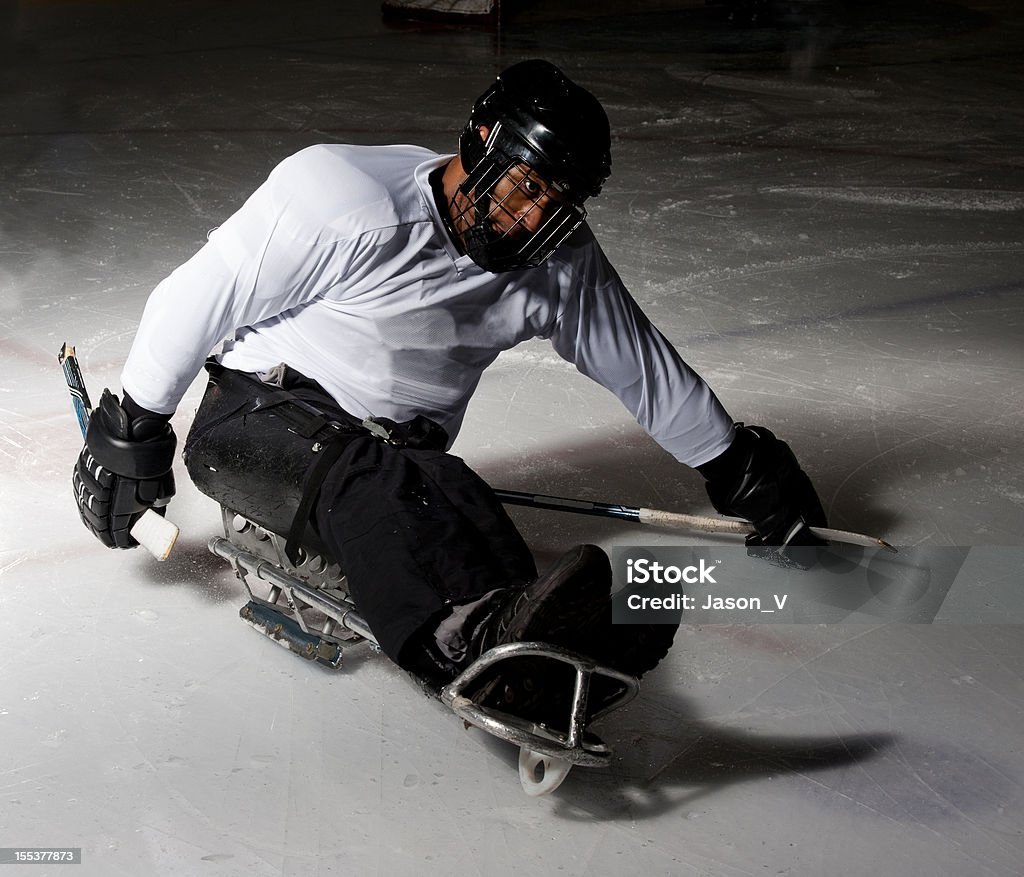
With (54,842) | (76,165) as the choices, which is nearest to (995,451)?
(54,842)

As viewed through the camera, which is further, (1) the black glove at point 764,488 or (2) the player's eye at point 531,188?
(1) the black glove at point 764,488

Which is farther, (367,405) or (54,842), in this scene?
(367,405)

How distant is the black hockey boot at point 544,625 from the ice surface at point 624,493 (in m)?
0.24

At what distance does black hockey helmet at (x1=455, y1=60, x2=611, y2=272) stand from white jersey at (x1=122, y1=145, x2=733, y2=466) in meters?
0.14

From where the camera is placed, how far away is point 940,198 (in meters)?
4.85

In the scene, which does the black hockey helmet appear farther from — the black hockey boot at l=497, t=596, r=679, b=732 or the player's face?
the black hockey boot at l=497, t=596, r=679, b=732

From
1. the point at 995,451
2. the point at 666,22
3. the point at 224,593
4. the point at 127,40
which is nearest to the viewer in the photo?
the point at 224,593

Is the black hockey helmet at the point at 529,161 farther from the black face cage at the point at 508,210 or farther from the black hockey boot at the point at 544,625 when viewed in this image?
the black hockey boot at the point at 544,625

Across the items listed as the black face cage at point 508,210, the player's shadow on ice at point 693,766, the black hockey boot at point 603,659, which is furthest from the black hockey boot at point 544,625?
the black face cage at point 508,210

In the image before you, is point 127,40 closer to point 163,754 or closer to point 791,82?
point 791,82

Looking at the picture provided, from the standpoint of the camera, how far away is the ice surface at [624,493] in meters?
1.84

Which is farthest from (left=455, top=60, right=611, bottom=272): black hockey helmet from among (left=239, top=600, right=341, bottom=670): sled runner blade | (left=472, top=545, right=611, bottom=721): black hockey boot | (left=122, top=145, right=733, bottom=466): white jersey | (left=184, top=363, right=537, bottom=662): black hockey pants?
(left=239, top=600, right=341, bottom=670): sled runner blade

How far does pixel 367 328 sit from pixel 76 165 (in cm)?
345

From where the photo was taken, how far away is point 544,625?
162 cm
